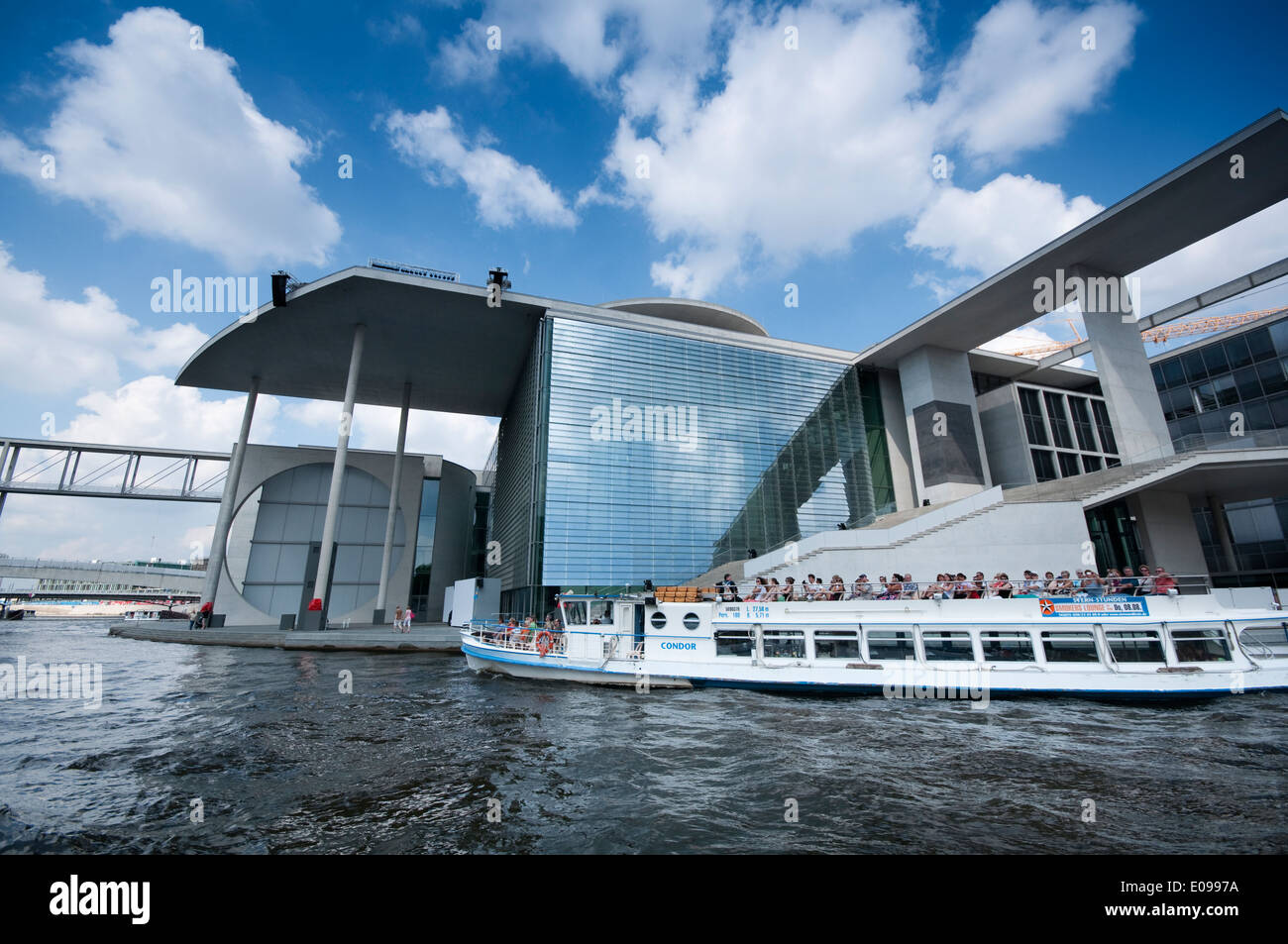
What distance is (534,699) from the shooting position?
14.9 meters

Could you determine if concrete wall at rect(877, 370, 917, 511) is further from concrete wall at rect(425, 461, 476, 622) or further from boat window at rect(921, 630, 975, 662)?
concrete wall at rect(425, 461, 476, 622)

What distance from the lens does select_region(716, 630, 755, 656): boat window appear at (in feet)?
55.6

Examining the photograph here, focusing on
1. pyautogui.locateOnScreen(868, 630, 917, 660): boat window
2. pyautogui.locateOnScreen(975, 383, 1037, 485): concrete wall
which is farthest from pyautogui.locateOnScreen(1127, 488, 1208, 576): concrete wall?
pyautogui.locateOnScreen(868, 630, 917, 660): boat window

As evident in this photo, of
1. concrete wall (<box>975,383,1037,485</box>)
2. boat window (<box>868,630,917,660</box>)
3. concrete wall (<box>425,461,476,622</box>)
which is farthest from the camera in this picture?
concrete wall (<box>425,461,476,622</box>)

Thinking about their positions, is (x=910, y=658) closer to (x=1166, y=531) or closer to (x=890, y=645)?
(x=890, y=645)

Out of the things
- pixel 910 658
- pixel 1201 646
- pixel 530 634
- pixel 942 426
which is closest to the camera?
pixel 1201 646

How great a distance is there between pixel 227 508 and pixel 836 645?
45045mm

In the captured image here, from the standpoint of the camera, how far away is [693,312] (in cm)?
4566

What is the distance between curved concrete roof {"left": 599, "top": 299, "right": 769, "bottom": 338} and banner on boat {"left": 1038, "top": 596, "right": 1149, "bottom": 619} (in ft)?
104

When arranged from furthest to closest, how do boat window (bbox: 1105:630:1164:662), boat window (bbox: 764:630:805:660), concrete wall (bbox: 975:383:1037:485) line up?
concrete wall (bbox: 975:383:1037:485), boat window (bbox: 764:630:805:660), boat window (bbox: 1105:630:1164:662)

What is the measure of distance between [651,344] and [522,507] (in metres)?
13.3

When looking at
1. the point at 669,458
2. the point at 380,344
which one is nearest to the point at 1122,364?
the point at 669,458

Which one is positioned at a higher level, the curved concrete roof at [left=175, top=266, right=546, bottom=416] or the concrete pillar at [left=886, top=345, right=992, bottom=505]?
the curved concrete roof at [left=175, top=266, right=546, bottom=416]
